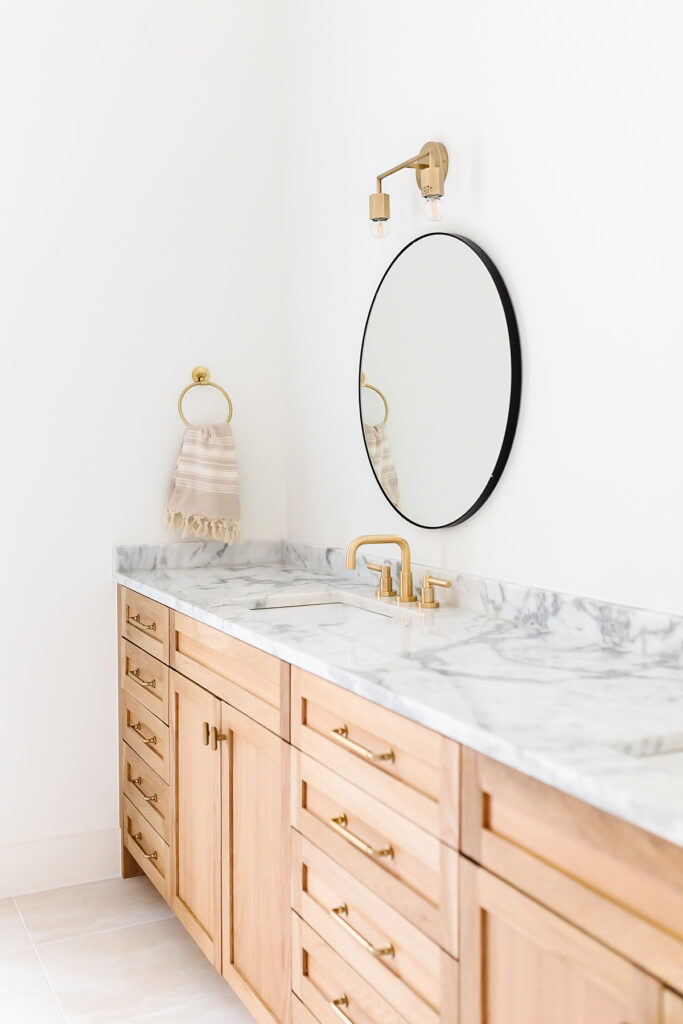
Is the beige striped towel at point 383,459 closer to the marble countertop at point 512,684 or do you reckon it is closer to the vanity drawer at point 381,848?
the marble countertop at point 512,684

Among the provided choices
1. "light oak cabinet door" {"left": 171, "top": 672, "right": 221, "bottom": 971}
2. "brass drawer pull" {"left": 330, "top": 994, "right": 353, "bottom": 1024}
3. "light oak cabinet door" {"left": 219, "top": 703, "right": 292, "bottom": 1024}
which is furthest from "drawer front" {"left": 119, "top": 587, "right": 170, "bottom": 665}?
"brass drawer pull" {"left": 330, "top": 994, "right": 353, "bottom": 1024}

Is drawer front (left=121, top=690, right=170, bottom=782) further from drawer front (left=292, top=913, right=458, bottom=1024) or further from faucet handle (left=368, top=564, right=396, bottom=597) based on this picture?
drawer front (left=292, top=913, right=458, bottom=1024)

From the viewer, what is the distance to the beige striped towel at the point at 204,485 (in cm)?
271

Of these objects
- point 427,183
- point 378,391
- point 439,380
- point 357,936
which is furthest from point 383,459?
point 357,936

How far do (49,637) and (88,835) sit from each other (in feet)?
1.98

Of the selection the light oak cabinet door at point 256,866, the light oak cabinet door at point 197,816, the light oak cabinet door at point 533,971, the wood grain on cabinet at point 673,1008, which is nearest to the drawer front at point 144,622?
the light oak cabinet door at point 197,816

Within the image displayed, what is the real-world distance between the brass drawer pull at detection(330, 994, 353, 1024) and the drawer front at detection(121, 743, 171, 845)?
0.90 meters

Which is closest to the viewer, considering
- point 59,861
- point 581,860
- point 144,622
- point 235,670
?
point 581,860

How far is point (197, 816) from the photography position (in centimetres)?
208

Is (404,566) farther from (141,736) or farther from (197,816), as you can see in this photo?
(141,736)

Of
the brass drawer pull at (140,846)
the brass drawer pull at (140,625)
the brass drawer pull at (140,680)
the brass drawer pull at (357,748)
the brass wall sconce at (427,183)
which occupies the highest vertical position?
the brass wall sconce at (427,183)

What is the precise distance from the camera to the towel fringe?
271cm

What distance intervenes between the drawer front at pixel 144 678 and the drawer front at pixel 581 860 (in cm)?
133

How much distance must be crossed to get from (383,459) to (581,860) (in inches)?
58.6
